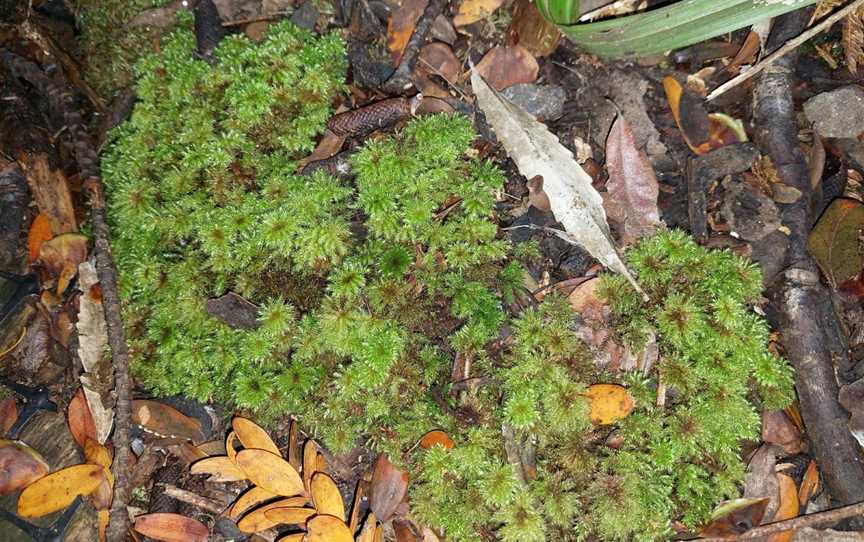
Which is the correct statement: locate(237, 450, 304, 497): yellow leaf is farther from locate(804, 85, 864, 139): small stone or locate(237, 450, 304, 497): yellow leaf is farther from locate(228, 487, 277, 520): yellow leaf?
locate(804, 85, 864, 139): small stone

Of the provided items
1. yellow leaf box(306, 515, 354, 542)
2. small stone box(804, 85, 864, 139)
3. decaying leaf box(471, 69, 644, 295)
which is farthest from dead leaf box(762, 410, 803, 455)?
yellow leaf box(306, 515, 354, 542)

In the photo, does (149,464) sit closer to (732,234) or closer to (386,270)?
(386,270)

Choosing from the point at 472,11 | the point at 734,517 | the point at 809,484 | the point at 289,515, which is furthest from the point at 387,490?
the point at 472,11

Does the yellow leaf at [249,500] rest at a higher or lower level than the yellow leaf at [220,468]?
lower

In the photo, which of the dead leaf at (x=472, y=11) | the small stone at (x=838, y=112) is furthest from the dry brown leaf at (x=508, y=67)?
the small stone at (x=838, y=112)

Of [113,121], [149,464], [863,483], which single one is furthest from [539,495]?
[113,121]

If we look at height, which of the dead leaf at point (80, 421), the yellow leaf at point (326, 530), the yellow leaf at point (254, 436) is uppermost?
the dead leaf at point (80, 421)

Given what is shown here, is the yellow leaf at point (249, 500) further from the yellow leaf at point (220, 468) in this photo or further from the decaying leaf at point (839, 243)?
the decaying leaf at point (839, 243)

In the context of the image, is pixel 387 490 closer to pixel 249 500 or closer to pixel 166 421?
pixel 249 500

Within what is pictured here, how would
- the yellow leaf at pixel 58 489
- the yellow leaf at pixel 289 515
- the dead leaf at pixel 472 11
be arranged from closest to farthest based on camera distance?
the yellow leaf at pixel 289 515 → the yellow leaf at pixel 58 489 → the dead leaf at pixel 472 11
